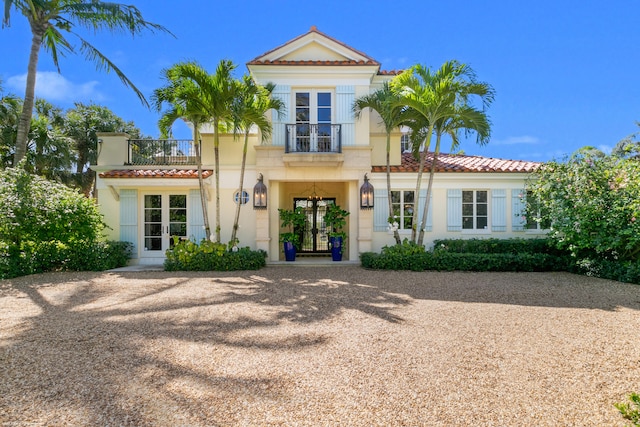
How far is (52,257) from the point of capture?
1158 centimetres

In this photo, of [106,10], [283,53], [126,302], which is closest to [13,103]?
[106,10]

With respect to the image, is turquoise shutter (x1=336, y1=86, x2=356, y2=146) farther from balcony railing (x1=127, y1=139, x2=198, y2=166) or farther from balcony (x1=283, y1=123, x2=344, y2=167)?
balcony railing (x1=127, y1=139, x2=198, y2=166)

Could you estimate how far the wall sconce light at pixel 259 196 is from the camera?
13.4 meters

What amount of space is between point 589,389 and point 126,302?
24.8 feet

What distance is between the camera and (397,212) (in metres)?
14.3

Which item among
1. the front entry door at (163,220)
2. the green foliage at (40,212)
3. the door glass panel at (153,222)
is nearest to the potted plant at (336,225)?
the front entry door at (163,220)

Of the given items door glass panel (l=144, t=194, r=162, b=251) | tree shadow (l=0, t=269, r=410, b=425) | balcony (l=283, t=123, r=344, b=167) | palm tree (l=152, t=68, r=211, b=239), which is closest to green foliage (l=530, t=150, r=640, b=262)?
tree shadow (l=0, t=269, r=410, b=425)

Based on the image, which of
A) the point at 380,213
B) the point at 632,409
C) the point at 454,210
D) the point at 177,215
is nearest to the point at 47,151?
the point at 177,215

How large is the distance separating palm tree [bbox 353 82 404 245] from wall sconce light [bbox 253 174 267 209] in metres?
4.13

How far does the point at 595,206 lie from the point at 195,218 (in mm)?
12564

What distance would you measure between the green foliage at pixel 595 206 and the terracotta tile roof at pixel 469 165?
2345 mm

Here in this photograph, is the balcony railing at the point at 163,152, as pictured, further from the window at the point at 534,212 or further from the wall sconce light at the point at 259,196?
the window at the point at 534,212

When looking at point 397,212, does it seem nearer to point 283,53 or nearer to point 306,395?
point 283,53

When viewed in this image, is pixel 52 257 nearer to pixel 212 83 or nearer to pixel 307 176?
pixel 212 83
